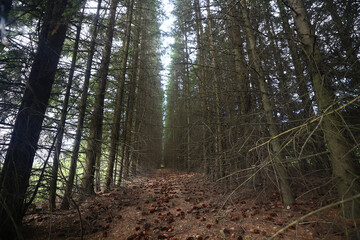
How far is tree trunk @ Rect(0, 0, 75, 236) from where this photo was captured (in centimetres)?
239

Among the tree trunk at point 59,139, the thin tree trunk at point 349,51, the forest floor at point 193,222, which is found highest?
the thin tree trunk at point 349,51

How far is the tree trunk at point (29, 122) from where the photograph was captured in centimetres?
239

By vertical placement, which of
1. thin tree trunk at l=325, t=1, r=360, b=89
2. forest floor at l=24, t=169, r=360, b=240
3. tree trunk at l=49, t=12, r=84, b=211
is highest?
thin tree trunk at l=325, t=1, r=360, b=89

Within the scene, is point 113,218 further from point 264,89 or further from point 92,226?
point 264,89

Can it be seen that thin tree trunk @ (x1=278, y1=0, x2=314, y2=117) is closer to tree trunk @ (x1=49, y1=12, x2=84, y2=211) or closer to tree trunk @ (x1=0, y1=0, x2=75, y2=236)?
tree trunk @ (x1=49, y1=12, x2=84, y2=211)

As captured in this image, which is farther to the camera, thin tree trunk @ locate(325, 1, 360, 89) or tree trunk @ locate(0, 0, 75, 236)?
thin tree trunk @ locate(325, 1, 360, 89)

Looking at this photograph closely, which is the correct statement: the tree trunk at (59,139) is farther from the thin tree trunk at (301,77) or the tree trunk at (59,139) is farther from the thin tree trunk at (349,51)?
the thin tree trunk at (349,51)

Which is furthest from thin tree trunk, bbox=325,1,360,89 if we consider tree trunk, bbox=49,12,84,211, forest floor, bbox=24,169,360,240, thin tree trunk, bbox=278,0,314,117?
tree trunk, bbox=49,12,84,211

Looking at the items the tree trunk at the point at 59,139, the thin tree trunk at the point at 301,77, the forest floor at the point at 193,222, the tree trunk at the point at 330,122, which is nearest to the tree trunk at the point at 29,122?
the tree trunk at the point at 59,139

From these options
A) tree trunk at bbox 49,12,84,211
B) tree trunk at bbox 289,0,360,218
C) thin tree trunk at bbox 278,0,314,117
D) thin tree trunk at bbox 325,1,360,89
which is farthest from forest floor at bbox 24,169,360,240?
thin tree trunk at bbox 325,1,360,89

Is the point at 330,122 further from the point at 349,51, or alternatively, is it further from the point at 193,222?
the point at 193,222

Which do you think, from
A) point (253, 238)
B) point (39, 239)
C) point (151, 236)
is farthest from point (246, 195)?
point (39, 239)

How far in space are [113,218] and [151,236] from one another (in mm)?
1237

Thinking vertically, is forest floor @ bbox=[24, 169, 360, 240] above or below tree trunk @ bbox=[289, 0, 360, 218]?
below
